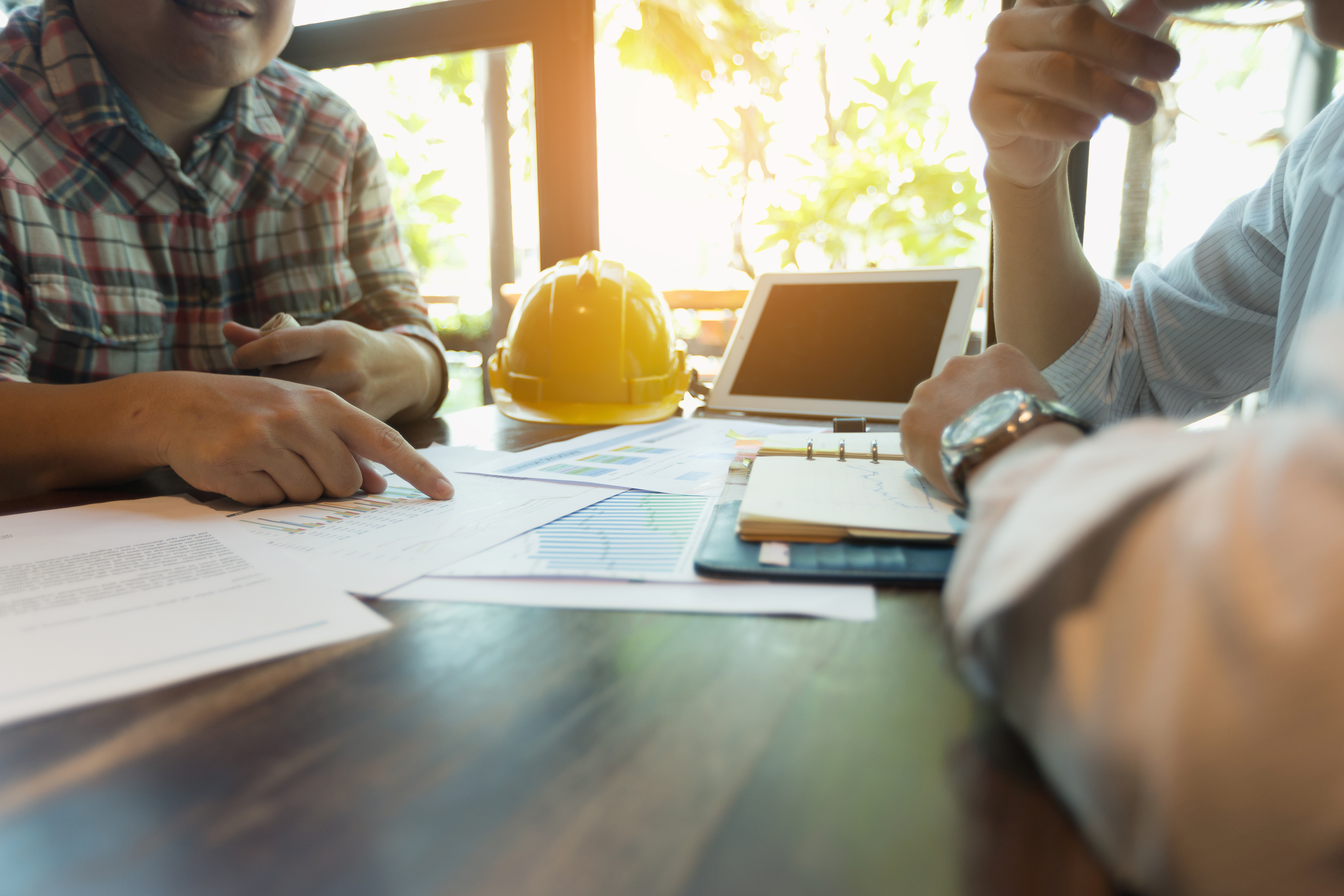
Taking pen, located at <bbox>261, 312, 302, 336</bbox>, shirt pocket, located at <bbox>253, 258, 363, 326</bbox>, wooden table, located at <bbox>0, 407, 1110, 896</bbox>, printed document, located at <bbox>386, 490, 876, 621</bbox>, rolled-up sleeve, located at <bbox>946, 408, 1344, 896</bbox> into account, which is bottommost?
printed document, located at <bbox>386, 490, 876, 621</bbox>

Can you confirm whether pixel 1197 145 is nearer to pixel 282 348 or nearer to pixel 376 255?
pixel 376 255

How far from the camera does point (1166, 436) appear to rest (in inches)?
7.3

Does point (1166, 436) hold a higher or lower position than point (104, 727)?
higher

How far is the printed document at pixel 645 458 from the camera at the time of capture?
635mm

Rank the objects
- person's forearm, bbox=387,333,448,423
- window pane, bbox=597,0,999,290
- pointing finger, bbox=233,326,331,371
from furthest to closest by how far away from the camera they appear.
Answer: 1. window pane, bbox=597,0,999,290
2. person's forearm, bbox=387,333,448,423
3. pointing finger, bbox=233,326,331,371

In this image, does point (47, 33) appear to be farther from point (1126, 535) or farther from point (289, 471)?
point (1126, 535)

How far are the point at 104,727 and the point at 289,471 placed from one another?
1.12 ft

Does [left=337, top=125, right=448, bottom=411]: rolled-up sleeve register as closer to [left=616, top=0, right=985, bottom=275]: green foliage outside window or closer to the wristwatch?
the wristwatch

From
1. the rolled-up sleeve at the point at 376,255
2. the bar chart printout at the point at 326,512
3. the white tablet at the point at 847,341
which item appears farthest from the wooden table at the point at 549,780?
the rolled-up sleeve at the point at 376,255

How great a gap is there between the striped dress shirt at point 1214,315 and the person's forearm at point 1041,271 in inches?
0.9

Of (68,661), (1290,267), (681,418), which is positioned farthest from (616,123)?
(68,661)

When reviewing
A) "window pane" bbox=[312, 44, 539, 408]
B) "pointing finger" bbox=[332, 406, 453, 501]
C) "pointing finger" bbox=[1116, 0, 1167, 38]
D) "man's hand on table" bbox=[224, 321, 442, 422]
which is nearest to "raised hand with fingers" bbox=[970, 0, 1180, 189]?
"pointing finger" bbox=[1116, 0, 1167, 38]

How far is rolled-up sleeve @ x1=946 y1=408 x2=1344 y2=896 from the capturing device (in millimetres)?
144

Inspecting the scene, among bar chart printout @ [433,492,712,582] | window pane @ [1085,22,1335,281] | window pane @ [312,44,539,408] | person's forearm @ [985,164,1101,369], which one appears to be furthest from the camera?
window pane @ [312,44,539,408]
